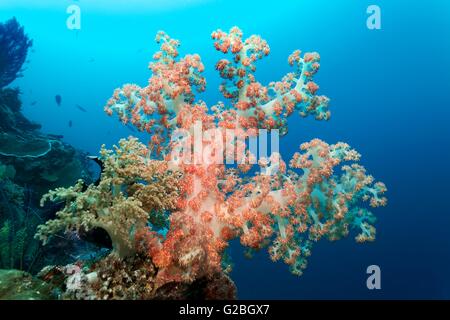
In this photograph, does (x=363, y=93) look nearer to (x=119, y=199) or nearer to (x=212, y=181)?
(x=212, y=181)

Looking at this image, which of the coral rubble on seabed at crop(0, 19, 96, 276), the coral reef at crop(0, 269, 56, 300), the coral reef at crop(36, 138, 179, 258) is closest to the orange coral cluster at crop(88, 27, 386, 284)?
the coral reef at crop(36, 138, 179, 258)

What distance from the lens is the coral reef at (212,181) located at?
3.81 metres

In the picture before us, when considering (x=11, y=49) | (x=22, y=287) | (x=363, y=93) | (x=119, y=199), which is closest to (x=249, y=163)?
(x=119, y=199)

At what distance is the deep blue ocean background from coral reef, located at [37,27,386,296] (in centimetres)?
2703

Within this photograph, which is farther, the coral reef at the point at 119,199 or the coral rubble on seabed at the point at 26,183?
the coral rubble on seabed at the point at 26,183

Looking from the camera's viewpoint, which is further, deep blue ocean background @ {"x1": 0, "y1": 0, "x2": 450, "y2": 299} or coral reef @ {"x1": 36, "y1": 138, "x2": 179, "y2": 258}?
deep blue ocean background @ {"x1": 0, "y1": 0, "x2": 450, "y2": 299}

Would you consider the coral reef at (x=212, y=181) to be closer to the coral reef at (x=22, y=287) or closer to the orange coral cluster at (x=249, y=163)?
the orange coral cluster at (x=249, y=163)

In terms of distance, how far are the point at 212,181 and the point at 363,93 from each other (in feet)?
179

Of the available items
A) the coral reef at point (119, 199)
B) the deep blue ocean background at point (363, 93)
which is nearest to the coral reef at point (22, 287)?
the coral reef at point (119, 199)

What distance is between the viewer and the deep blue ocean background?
112 ft

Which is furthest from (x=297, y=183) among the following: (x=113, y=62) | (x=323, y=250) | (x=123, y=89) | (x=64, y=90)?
(x=64, y=90)

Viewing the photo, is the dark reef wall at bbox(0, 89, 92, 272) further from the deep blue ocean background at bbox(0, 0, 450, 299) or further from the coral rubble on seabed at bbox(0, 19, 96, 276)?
the deep blue ocean background at bbox(0, 0, 450, 299)

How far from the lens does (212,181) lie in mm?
4410

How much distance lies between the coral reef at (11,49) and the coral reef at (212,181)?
33.9 ft
